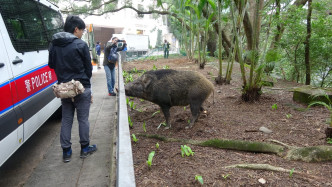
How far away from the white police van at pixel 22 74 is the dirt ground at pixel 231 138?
1.61 m

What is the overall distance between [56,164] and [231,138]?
9.28 feet

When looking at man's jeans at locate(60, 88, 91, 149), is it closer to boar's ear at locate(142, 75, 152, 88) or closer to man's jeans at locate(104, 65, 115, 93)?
boar's ear at locate(142, 75, 152, 88)

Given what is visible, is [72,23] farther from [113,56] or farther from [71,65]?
[113,56]

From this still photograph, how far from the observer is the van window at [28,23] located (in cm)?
333

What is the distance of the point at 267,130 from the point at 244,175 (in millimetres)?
1522

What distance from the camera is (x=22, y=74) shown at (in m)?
3.31

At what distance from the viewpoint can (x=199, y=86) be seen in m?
4.29

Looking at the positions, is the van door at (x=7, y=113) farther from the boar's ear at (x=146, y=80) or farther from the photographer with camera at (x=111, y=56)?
the photographer with camera at (x=111, y=56)

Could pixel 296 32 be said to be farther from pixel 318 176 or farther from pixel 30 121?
pixel 30 121

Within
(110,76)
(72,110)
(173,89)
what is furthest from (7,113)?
(110,76)

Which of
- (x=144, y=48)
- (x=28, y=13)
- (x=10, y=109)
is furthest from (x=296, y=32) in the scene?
(x=144, y=48)

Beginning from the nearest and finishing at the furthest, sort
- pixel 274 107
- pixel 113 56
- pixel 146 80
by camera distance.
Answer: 1. pixel 146 80
2. pixel 274 107
3. pixel 113 56

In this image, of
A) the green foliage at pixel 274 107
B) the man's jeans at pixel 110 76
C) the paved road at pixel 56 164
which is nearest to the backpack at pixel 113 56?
the man's jeans at pixel 110 76

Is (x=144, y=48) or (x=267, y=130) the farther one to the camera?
(x=144, y=48)
